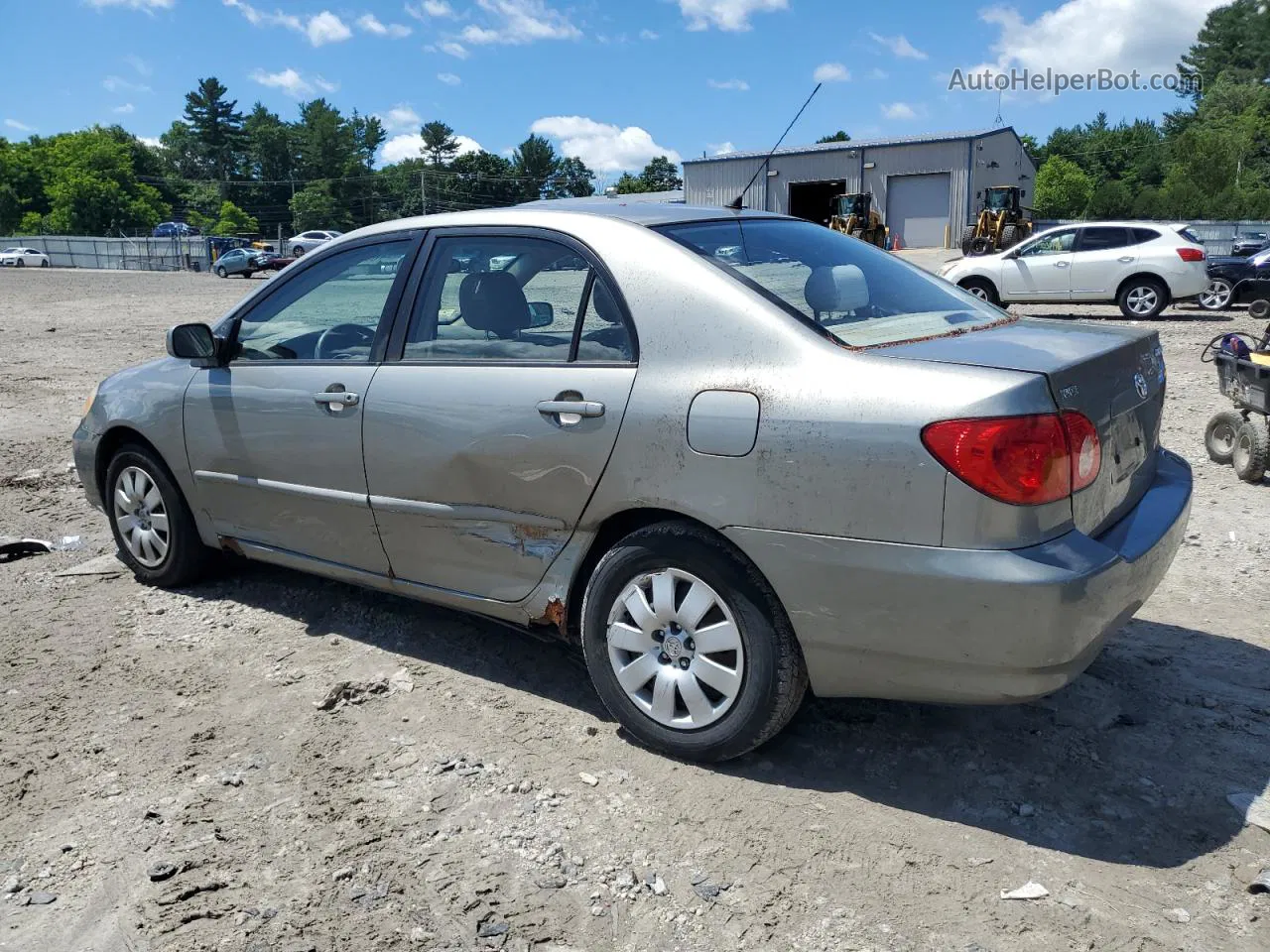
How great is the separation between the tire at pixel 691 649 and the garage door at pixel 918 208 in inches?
1892

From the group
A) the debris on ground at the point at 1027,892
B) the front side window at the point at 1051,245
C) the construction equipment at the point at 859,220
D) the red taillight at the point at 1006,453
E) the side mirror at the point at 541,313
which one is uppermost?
the construction equipment at the point at 859,220

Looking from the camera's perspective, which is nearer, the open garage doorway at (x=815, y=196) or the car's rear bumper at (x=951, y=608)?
the car's rear bumper at (x=951, y=608)

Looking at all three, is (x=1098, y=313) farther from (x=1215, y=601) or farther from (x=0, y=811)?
(x=0, y=811)

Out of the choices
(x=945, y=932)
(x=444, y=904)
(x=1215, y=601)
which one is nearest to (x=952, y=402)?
(x=945, y=932)

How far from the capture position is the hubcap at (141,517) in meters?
4.94

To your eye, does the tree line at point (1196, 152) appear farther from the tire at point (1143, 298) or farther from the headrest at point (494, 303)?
the headrest at point (494, 303)

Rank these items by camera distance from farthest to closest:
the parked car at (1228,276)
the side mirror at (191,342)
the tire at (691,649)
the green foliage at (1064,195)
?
the green foliage at (1064,195), the parked car at (1228,276), the side mirror at (191,342), the tire at (691,649)

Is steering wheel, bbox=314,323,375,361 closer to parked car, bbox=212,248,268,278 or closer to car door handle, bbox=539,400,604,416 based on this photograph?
car door handle, bbox=539,400,604,416

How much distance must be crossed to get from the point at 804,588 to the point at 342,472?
193cm

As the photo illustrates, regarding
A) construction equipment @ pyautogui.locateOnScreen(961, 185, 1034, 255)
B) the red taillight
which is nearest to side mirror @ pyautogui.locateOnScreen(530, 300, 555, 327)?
the red taillight

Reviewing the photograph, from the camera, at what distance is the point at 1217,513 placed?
609 centimetres

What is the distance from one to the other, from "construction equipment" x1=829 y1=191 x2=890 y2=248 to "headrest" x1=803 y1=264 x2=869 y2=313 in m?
24.9

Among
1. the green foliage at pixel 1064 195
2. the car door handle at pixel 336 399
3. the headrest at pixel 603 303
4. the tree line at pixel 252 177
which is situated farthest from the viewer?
the tree line at pixel 252 177

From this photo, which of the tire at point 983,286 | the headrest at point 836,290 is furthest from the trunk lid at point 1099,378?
the tire at point 983,286
